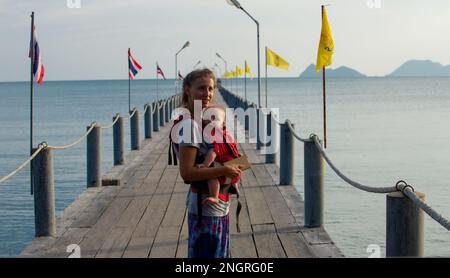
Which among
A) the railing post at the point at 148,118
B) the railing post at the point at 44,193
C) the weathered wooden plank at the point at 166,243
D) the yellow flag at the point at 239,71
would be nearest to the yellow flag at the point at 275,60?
the railing post at the point at 148,118

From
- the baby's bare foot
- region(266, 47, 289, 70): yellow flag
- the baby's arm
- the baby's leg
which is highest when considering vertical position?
region(266, 47, 289, 70): yellow flag

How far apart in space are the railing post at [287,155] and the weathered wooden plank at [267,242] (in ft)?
8.24

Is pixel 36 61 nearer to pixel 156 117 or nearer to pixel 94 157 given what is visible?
pixel 94 157

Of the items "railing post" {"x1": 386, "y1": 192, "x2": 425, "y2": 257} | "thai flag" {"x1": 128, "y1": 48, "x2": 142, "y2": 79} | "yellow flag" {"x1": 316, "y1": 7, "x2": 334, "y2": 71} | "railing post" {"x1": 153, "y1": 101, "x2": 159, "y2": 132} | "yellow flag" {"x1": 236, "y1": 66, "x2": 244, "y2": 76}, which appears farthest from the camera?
"yellow flag" {"x1": 236, "y1": 66, "x2": 244, "y2": 76}

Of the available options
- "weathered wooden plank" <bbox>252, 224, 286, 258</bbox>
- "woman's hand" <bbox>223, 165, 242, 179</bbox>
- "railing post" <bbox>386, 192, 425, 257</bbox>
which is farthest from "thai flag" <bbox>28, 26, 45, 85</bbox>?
"railing post" <bbox>386, 192, 425, 257</bbox>

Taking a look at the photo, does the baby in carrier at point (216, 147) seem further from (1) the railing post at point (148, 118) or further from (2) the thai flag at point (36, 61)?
(1) the railing post at point (148, 118)

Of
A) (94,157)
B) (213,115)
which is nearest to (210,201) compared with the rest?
(213,115)

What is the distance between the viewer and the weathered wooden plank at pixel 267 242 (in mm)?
6719

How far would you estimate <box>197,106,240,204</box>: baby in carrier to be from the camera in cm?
414

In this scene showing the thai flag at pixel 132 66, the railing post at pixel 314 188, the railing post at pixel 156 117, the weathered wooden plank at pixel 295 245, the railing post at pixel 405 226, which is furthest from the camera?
the thai flag at pixel 132 66

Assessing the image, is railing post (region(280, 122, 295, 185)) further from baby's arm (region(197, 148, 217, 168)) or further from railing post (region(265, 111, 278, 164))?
baby's arm (region(197, 148, 217, 168))

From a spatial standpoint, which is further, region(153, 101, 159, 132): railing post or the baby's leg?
region(153, 101, 159, 132): railing post
